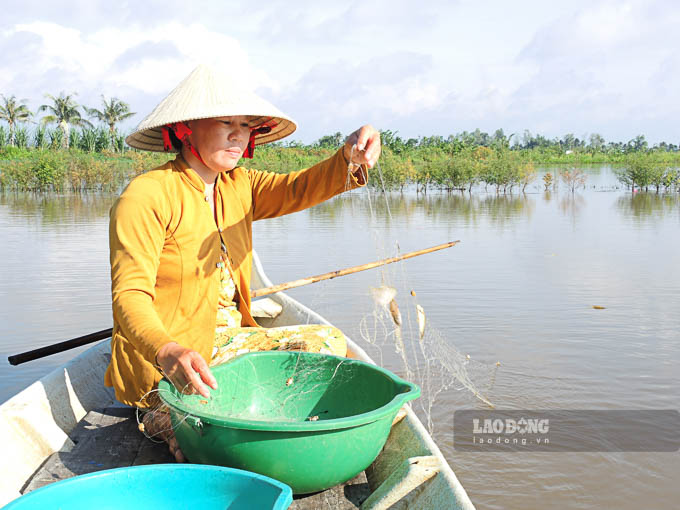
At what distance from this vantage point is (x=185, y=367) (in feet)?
4.96

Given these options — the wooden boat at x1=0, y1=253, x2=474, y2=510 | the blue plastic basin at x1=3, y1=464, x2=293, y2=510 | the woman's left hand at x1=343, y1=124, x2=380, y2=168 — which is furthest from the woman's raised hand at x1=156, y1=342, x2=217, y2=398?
the woman's left hand at x1=343, y1=124, x2=380, y2=168

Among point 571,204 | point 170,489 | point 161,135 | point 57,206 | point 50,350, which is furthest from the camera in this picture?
point 571,204

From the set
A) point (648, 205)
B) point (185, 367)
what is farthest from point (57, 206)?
point (185, 367)

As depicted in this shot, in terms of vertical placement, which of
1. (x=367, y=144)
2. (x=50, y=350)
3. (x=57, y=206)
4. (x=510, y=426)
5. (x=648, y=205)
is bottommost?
(x=510, y=426)

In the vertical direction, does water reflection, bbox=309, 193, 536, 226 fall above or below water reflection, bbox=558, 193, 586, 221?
above

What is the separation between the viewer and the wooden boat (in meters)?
1.69

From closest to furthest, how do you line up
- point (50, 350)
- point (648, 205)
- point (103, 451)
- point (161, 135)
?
point (103, 451)
point (161, 135)
point (50, 350)
point (648, 205)

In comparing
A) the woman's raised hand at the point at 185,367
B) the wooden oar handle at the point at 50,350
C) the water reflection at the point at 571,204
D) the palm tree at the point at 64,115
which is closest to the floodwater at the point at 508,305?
the woman's raised hand at the point at 185,367

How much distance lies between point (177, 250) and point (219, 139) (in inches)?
16.1

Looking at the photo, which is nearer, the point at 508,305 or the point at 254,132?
the point at 254,132

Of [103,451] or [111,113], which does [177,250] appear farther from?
[111,113]

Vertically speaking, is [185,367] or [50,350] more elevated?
[185,367]

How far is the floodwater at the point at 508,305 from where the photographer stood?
116 inches

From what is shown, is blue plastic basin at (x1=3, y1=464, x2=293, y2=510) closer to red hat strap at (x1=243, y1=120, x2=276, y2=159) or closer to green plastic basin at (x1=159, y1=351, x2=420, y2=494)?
green plastic basin at (x1=159, y1=351, x2=420, y2=494)
